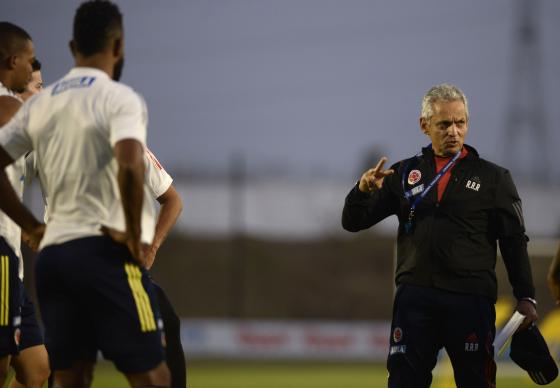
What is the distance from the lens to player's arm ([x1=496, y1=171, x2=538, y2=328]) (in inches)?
274

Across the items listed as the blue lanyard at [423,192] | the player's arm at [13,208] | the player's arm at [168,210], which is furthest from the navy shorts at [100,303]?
the blue lanyard at [423,192]

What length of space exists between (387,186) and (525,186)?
124 ft

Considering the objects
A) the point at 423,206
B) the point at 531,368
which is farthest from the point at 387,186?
the point at 531,368

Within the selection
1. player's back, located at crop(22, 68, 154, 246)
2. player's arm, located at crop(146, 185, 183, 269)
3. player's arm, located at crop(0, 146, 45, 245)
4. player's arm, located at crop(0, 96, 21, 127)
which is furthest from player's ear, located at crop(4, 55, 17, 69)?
player's arm, located at crop(146, 185, 183, 269)

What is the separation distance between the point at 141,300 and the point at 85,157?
2.49 feet

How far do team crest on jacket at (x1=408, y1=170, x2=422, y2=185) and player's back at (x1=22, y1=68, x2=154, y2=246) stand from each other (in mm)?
2297

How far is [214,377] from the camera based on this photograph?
1805cm

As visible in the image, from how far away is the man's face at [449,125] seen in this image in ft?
23.2

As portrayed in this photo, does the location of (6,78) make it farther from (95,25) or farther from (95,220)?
(95,220)

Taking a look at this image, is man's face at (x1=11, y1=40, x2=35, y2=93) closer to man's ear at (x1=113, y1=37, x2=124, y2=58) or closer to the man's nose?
man's ear at (x1=113, y1=37, x2=124, y2=58)

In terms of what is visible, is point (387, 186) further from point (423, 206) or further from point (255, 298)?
point (255, 298)

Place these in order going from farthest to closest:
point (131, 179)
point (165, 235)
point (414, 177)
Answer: point (165, 235) → point (414, 177) → point (131, 179)

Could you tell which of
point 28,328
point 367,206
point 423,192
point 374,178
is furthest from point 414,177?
point 28,328

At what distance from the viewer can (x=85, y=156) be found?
17.5 ft
